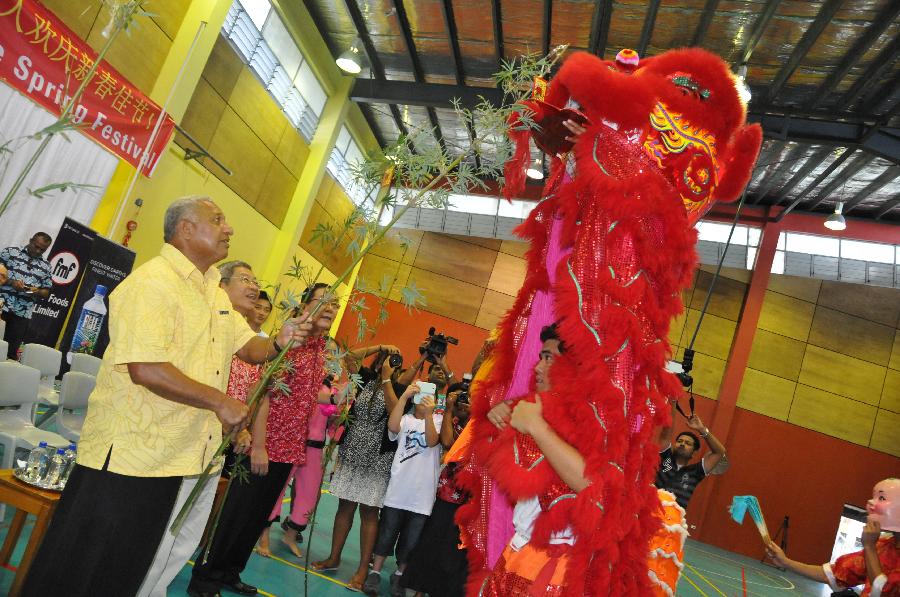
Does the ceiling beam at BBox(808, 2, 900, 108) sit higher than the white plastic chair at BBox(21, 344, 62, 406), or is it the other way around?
the ceiling beam at BBox(808, 2, 900, 108)

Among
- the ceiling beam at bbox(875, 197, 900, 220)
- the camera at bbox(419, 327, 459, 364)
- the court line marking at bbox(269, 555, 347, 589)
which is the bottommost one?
the court line marking at bbox(269, 555, 347, 589)

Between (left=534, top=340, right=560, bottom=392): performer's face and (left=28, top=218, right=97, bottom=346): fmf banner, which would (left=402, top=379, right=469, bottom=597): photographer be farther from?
(left=28, top=218, right=97, bottom=346): fmf banner

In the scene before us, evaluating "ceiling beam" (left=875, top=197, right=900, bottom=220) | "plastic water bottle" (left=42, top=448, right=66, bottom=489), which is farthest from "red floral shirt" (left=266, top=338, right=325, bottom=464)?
"ceiling beam" (left=875, top=197, right=900, bottom=220)

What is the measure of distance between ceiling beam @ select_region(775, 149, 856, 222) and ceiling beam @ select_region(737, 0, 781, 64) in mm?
2869

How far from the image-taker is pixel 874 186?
1194cm

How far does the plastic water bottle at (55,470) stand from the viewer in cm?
252

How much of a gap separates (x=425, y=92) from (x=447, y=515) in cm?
812

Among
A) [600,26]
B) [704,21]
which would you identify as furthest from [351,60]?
[704,21]

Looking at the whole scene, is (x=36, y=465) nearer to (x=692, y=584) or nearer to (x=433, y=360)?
(x=433, y=360)

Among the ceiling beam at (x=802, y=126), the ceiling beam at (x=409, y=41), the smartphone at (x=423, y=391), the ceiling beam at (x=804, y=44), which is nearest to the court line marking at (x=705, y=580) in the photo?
the smartphone at (x=423, y=391)

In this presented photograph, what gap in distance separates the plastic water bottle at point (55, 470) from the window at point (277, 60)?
24.0ft

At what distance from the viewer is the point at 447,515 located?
4.24 metres

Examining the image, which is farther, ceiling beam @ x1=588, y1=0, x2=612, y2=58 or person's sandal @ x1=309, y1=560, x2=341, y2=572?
ceiling beam @ x1=588, y1=0, x2=612, y2=58

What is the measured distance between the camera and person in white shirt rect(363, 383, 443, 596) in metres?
4.38
